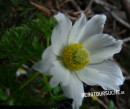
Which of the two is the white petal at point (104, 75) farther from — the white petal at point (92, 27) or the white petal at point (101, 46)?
the white petal at point (92, 27)

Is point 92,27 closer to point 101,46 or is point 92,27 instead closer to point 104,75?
point 101,46

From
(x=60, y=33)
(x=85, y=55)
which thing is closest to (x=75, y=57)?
(x=85, y=55)

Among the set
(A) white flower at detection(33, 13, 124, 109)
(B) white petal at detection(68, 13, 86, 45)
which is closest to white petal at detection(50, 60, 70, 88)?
(A) white flower at detection(33, 13, 124, 109)

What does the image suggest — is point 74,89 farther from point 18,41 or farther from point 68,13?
point 68,13

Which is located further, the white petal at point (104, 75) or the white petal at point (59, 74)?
the white petal at point (104, 75)

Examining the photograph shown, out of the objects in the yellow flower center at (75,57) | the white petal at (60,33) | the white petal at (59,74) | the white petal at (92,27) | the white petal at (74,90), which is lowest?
the white petal at (74,90)

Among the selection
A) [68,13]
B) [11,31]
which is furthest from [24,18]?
[11,31]

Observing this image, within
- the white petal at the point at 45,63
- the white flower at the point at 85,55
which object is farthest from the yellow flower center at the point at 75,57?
the white petal at the point at 45,63
